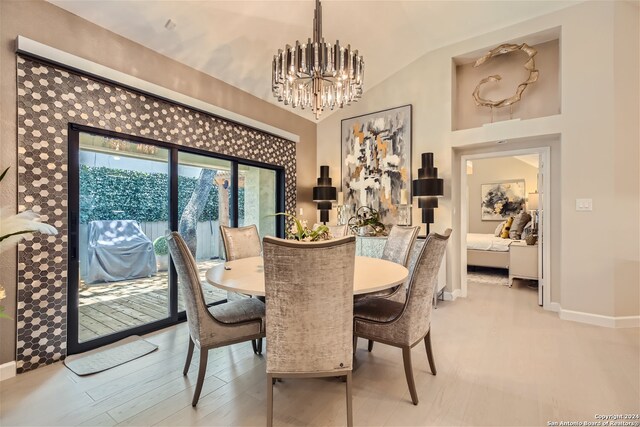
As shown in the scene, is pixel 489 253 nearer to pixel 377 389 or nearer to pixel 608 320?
pixel 608 320

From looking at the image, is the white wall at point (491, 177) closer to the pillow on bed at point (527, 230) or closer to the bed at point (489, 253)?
the pillow on bed at point (527, 230)

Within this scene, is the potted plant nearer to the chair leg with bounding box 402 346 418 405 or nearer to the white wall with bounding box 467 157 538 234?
the chair leg with bounding box 402 346 418 405

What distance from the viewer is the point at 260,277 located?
1905 mm

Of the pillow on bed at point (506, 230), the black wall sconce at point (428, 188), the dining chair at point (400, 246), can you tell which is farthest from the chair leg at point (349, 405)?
the pillow on bed at point (506, 230)

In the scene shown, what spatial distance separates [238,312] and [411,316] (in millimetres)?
1136

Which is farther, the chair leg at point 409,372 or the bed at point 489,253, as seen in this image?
the bed at point 489,253

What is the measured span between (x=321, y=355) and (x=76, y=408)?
5.21 ft

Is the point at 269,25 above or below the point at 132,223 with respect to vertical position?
above

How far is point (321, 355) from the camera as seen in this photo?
148cm

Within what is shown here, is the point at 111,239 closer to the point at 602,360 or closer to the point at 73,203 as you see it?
the point at 73,203

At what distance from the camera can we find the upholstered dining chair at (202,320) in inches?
70.4

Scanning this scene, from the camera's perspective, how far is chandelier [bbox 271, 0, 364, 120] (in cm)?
227

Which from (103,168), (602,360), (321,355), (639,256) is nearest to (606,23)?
(639,256)

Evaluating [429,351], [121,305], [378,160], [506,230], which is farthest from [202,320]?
[506,230]
